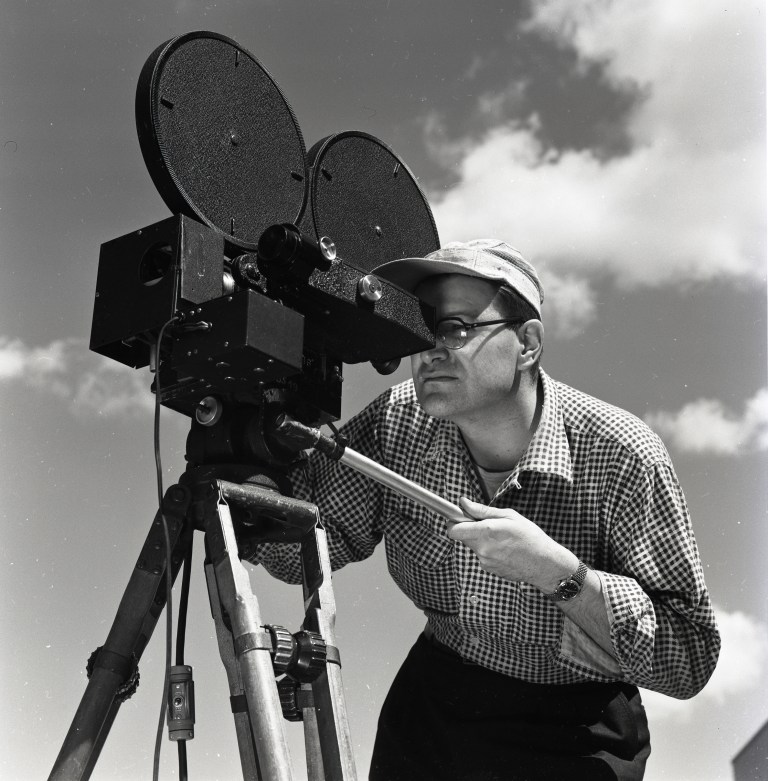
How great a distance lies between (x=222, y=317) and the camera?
53.4 inches

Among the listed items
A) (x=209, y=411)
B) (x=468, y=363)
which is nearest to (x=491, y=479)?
(x=468, y=363)

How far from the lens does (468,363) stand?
1957mm

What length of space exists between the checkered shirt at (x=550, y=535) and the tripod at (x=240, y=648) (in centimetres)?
57

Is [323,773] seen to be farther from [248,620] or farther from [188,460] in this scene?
[188,460]

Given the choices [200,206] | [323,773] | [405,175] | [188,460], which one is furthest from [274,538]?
[405,175]

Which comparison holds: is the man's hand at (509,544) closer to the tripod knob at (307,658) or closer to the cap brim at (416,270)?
the tripod knob at (307,658)

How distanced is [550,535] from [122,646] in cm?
97

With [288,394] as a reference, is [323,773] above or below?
below

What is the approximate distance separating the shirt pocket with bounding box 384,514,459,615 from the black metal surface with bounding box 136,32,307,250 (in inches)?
28.8

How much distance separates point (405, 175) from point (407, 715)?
3.88 feet

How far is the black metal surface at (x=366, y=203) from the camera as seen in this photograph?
1905 mm

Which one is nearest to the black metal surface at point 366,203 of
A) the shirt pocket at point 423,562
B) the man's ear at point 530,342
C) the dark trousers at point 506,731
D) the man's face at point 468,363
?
the man's face at point 468,363

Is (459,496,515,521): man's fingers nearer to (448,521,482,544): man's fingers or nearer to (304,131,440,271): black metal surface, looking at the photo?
(448,521,482,544): man's fingers

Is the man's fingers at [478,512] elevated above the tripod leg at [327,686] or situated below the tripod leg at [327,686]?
above
